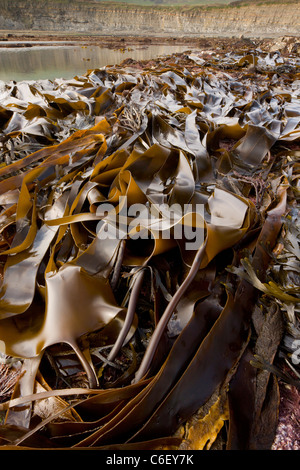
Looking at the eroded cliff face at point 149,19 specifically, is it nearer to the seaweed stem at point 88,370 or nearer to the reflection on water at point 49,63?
the reflection on water at point 49,63

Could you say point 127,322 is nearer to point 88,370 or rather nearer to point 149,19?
point 88,370

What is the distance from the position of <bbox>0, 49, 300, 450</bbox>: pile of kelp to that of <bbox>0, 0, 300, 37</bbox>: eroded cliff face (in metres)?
28.6

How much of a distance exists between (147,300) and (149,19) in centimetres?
4156

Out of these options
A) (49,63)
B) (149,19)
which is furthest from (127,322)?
(149,19)

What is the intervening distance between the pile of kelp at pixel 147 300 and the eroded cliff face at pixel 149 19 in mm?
28605

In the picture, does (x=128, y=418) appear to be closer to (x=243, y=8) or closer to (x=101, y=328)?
(x=101, y=328)

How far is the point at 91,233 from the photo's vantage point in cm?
82

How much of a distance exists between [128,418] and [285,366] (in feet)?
1.13

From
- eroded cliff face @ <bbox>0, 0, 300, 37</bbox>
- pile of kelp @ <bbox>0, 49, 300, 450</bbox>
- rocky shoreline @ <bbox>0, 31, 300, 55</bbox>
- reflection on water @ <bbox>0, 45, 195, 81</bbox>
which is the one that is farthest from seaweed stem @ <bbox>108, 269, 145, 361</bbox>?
eroded cliff face @ <bbox>0, 0, 300, 37</bbox>

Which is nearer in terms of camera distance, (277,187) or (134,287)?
(134,287)

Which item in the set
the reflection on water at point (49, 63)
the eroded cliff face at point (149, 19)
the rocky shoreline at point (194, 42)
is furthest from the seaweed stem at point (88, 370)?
the eroded cliff face at point (149, 19)

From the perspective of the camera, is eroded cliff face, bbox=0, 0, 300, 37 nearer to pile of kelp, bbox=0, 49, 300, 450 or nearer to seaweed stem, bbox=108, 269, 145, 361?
pile of kelp, bbox=0, 49, 300, 450

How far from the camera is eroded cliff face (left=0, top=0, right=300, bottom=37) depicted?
24.3 m

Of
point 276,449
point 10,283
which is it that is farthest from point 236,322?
point 10,283
